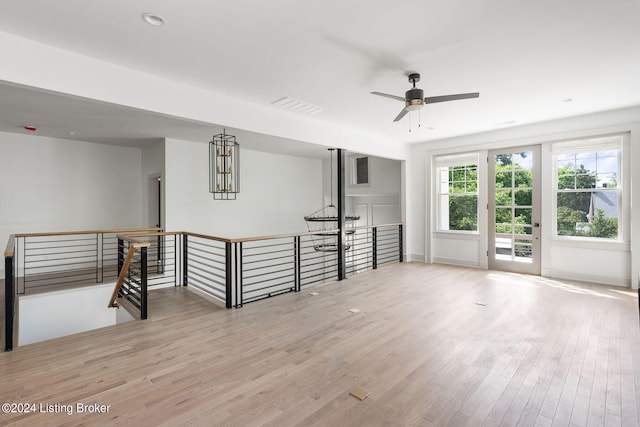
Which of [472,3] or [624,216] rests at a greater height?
[472,3]

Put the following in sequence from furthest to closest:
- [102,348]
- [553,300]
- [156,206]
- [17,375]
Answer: [156,206] < [553,300] < [102,348] < [17,375]

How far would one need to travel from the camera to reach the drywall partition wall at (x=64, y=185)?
5.80 metres

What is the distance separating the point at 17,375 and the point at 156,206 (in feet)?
15.2

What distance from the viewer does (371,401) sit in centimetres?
221

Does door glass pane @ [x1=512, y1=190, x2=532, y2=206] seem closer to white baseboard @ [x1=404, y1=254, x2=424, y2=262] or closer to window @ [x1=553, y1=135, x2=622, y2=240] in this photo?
window @ [x1=553, y1=135, x2=622, y2=240]

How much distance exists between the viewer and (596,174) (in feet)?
17.5

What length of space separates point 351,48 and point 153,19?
1.67m

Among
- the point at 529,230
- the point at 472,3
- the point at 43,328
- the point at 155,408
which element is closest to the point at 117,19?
the point at 472,3

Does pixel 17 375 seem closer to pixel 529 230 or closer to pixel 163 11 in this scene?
pixel 163 11

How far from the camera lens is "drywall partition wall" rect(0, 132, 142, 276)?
19.0 ft

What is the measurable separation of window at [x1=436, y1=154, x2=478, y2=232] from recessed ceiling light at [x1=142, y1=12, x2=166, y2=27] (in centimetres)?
610

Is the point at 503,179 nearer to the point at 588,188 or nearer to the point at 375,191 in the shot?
the point at 588,188

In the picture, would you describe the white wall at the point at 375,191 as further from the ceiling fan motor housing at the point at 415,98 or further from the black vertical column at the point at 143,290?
the black vertical column at the point at 143,290

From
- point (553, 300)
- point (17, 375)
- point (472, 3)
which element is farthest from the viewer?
point (553, 300)
